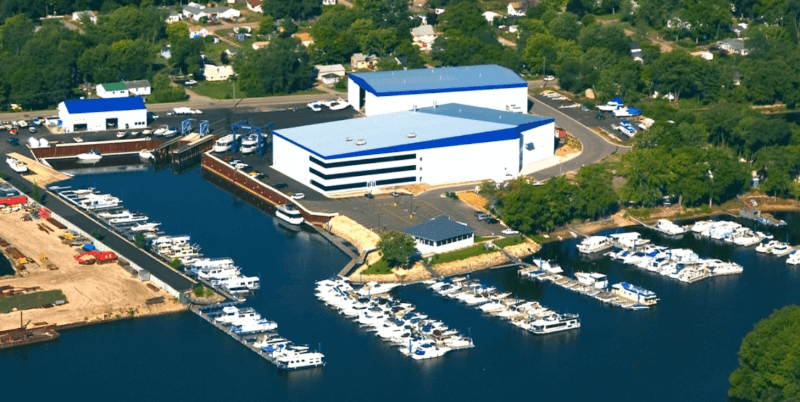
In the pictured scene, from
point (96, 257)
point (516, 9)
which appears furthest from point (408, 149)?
point (516, 9)

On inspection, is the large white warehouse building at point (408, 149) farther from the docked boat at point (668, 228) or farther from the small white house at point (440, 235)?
the docked boat at point (668, 228)

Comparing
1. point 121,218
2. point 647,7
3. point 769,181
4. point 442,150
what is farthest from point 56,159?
point 647,7

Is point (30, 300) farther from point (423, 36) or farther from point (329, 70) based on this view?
point (423, 36)

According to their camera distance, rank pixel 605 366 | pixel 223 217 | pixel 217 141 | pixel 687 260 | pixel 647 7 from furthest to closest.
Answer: pixel 647 7
pixel 217 141
pixel 223 217
pixel 687 260
pixel 605 366

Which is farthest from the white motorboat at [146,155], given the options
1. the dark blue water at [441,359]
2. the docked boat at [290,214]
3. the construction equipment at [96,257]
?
the construction equipment at [96,257]

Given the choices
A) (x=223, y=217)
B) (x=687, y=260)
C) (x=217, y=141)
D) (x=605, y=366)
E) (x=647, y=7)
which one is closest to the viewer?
(x=605, y=366)

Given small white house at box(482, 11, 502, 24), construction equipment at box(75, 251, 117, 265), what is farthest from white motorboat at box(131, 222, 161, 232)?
small white house at box(482, 11, 502, 24)

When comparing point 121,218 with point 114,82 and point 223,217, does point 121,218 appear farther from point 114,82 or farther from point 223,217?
point 114,82

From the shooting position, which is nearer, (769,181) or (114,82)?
(769,181)
